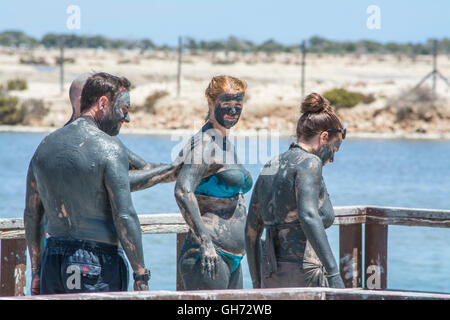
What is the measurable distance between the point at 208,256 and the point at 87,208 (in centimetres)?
70

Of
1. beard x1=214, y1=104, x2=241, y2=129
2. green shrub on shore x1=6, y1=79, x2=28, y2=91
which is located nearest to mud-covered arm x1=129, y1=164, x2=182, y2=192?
beard x1=214, y1=104, x2=241, y2=129

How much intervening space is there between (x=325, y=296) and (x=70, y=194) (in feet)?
4.20

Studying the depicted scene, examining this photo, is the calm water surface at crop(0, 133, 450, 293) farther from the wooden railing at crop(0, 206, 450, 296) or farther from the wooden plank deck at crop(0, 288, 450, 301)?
the wooden plank deck at crop(0, 288, 450, 301)

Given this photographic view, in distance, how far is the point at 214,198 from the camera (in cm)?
433

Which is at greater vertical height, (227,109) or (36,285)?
(227,109)

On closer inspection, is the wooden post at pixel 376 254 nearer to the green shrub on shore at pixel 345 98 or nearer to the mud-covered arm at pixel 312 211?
the mud-covered arm at pixel 312 211

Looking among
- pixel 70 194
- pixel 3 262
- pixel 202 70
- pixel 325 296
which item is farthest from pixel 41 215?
pixel 202 70

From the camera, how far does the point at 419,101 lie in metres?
37.7

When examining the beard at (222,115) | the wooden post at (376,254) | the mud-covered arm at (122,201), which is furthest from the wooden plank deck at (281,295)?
the wooden post at (376,254)

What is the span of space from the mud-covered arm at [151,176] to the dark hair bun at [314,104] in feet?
2.59

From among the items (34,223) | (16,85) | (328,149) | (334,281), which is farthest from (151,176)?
(16,85)

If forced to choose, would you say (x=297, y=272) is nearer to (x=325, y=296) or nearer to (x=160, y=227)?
(x=325, y=296)

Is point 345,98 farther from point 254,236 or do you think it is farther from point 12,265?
point 254,236

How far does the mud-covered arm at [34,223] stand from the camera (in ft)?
12.8
